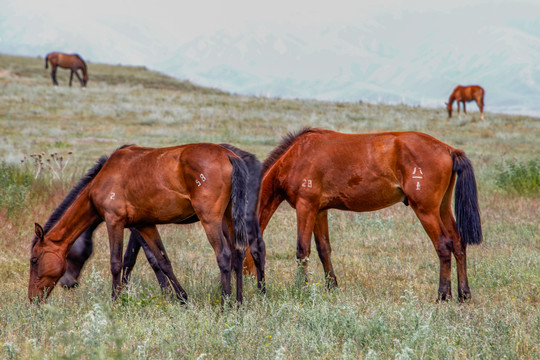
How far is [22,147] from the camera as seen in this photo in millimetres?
19406

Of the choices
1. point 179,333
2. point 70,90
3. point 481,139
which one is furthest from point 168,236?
point 70,90

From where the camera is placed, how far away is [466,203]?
6.20 m

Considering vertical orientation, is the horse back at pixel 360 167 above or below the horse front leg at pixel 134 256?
above

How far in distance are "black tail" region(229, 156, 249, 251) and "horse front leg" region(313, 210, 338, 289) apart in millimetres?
1312

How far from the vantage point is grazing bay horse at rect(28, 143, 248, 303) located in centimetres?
557

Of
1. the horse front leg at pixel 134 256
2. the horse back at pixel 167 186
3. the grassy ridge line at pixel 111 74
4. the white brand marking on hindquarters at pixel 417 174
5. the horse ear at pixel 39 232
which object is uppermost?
the grassy ridge line at pixel 111 74

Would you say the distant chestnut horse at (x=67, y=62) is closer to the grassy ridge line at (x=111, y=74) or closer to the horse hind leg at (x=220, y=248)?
the grassy ridge line at (x=111, y=74)

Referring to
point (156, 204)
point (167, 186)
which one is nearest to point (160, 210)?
point (156, 204)

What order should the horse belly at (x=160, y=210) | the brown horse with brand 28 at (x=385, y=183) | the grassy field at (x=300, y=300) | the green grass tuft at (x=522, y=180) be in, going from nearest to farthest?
the grassy field at (x=300, y=300), the horse belly at (x=160, y=210), the brown horse with brand 28 at (x=385, y=183), the green grass tuft at (x=522, y=180)

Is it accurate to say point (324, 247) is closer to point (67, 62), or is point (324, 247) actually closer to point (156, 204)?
point (156, 204)

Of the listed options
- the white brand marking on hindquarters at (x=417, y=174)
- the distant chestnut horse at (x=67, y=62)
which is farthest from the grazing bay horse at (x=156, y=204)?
the distant chestnut horse at (x=67, y=62)

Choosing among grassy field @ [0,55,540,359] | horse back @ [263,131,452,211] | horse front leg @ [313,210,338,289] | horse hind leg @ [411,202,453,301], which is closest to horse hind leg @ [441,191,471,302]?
horse hind leg @ [411,202,453,301]

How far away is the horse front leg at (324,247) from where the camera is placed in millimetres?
6516

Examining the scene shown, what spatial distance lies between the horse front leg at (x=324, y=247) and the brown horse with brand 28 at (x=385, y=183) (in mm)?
12
